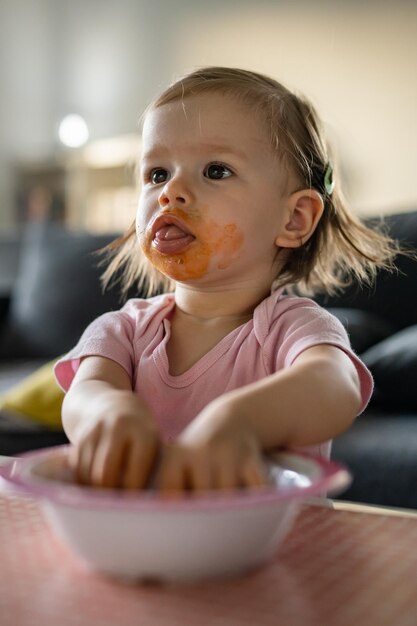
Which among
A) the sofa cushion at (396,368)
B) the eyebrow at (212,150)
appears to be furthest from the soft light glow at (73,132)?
the eyebrow at (212,150)

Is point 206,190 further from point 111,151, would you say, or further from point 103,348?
point 111,151

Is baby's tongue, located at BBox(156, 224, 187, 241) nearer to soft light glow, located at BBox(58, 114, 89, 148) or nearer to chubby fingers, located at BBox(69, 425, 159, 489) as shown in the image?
chubby fingers, located at BBox(69, 425, 159, 489)

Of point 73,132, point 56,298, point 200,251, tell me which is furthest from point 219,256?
point 73,132

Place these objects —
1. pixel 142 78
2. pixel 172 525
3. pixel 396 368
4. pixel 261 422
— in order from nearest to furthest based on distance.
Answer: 1. pixel 172 525
2. pixel 261 422
3. pixel 396 368
4. pixel 142 78

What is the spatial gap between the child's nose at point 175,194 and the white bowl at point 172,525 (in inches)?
17.7

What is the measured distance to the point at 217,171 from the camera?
968 mm

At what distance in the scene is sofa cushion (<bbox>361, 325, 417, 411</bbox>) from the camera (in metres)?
1.86

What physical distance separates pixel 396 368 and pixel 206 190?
105cm

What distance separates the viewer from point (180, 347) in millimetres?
1014

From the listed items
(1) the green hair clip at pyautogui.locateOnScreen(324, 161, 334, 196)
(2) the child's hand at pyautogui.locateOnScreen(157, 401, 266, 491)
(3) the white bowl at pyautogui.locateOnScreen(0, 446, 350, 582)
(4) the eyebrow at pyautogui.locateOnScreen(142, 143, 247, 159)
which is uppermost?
(4) the eyebrow at pyautogui.locateOnScreen(142, 143, 247, 159)

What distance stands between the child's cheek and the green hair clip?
17 centimetres

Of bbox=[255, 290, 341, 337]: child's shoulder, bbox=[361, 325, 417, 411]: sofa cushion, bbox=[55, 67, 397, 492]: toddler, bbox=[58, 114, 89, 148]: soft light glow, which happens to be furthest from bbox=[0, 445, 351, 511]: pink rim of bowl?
bbox=[58, 114, 89, 148]: soft light glow

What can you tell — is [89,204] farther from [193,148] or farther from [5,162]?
[193,148]

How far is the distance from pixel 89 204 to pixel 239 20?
1.57 meters
